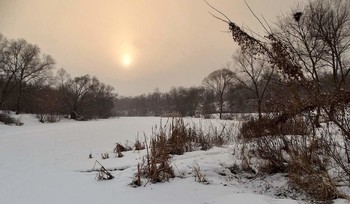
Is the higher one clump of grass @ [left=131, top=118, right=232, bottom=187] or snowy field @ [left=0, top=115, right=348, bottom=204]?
clump of grass @ [left=131, top=118, right=232, bottom=187]

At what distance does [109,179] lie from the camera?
6.36 m

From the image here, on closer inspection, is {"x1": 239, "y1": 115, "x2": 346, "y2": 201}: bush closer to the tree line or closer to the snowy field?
the snowy field

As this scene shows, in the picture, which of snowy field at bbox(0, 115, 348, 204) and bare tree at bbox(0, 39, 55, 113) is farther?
bare tree at bbox(0, 39, 55, 113)

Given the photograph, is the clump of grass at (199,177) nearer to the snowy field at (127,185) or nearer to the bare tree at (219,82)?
the snowy field at (127,185)

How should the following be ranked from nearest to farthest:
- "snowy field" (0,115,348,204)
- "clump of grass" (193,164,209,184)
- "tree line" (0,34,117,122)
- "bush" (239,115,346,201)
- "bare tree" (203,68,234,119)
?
"bush" (239,115,346,201) < "snowy field" (0,115,348,204) < "clump of grass" (193,164,209,184) < "tree line" (0,34,117,122) < "bare tree" (203,68,234,119)

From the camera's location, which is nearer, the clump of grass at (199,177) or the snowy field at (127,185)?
the snowy field at (127,185)

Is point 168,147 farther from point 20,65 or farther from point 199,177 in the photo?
point 20,65

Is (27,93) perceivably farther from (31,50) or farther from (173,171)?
(173,171)

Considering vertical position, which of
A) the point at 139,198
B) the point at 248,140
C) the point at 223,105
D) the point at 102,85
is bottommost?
the point at 139,198

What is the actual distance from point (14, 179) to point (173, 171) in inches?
135

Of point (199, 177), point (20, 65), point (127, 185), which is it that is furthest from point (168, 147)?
point (20, 65)

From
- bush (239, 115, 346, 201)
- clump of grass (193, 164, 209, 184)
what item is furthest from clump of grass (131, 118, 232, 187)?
bush (239, 115, 346, 201)

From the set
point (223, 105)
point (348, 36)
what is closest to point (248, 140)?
point (348, 36)

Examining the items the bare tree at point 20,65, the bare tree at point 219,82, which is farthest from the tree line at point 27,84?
the bare tree at point 219,82
